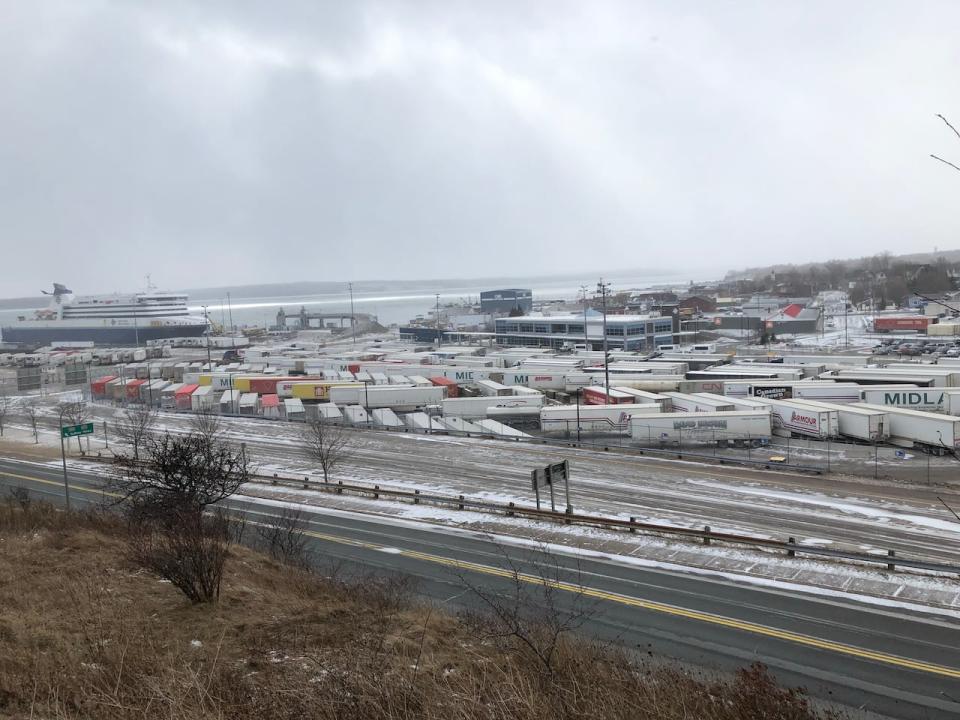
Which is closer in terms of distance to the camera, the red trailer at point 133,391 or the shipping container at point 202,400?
the shipping container at point 202,400

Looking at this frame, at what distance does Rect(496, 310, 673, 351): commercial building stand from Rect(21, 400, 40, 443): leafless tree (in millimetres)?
45226

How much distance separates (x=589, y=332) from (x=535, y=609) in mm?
61567

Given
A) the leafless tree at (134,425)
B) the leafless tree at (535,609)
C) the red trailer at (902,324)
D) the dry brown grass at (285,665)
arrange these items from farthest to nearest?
1. the red trailer at (902,324)
2. the leafless tree at (134,425)
3. the leafless tree at (535,609)
4. the dry brown grass at (285,665)

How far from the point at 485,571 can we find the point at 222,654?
6.66m

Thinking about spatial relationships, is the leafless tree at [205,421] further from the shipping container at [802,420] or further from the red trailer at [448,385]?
the shipping container at [802,420]

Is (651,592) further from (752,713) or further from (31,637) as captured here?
(31,637)

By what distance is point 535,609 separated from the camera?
1016 cm

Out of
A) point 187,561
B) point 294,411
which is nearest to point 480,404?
point 294,411

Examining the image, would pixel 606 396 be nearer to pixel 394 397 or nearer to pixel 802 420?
pixel 802 420

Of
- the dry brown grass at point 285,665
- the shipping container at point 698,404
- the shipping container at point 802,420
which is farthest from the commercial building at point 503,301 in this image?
the dry brown grass at point 285,665

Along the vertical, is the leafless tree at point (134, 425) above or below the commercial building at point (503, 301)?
below

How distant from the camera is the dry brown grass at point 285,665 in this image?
5.50 m

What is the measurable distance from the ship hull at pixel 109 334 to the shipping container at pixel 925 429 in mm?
94964

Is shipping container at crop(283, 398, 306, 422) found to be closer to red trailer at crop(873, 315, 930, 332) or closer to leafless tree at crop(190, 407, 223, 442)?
leafless tree at crop(190, 407, 223, 442)
